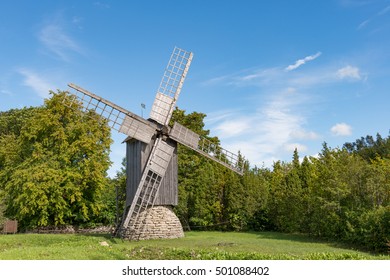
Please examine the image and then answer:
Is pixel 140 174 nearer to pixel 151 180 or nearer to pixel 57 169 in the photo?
pixel 151 180

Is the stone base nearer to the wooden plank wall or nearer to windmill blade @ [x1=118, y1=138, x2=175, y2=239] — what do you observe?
windmill blade @ [x1=118, y1=138, x2=175, y2=239]

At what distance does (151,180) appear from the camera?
23.5 meters

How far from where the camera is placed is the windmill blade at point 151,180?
22.9 m

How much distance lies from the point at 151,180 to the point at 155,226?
2.70m

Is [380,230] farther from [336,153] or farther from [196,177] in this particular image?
[196,177]

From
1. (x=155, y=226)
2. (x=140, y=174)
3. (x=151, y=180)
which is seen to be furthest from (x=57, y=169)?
(x=155, y=226)

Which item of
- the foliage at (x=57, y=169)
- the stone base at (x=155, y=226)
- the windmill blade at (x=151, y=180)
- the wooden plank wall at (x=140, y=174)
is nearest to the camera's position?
the windmill blade at (x=151, y=180)

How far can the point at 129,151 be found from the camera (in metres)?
25.5

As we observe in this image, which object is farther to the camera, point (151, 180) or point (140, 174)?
point (140, 174)

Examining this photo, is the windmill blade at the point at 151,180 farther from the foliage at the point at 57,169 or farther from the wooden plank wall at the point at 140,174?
the foliage at the point at 57,169

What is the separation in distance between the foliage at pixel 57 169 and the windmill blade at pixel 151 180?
9356 mm

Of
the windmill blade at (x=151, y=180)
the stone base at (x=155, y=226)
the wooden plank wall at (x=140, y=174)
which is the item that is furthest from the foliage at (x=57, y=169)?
the stone base at (x=155, y=226)

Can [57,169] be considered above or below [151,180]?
above
